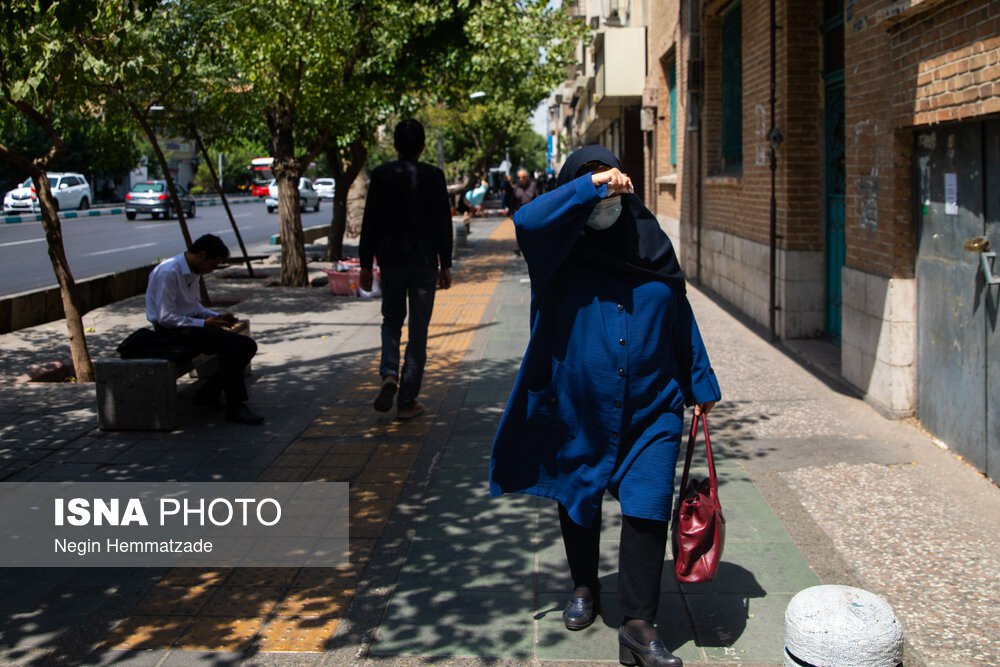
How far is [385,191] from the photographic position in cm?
749

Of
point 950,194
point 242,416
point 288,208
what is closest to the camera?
point 950,194

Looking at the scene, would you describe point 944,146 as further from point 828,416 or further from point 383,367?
point 383,367

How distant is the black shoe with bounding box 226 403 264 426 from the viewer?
304 inches

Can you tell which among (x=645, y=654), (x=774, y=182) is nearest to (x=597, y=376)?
(x=645, y=654)

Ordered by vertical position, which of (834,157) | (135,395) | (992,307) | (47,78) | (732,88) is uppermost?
(732,88)

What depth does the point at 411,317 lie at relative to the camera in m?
7.66

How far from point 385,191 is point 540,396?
3660mm

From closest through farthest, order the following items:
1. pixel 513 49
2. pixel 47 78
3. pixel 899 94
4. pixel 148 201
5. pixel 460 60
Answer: pixel 899 94, pixel 47 78, pixel 513 49, pixel 460 60, pixel 148 201

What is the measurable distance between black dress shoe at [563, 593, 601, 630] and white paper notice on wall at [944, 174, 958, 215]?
3663 mm

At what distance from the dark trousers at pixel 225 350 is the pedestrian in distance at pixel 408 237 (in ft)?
3.27

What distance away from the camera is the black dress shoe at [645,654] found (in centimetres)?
391

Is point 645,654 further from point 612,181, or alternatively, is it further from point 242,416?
point 242,416

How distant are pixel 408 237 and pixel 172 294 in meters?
1.69

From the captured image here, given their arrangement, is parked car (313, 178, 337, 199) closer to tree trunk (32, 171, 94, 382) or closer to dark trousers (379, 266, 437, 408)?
tree trunk (32, 171, 94, 382)
